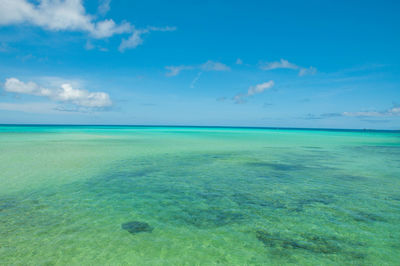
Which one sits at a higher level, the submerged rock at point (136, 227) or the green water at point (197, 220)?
the green water at point (197, 220)

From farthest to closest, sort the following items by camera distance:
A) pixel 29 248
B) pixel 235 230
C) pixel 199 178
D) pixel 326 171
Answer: pixel 326 171 < pixel 199 178 < pixel 235 230 < pixel 29 248

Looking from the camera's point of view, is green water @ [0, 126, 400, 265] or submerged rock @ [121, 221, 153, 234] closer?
green water @ [0, 126, 400, 265]

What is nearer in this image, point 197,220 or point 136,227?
point 136,227

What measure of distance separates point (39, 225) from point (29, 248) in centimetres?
101

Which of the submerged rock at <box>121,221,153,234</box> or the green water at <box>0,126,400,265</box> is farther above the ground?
the green water at <box>0,126,400,265</box>

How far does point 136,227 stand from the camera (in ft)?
16.8

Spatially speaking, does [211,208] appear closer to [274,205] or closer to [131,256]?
[274,205]

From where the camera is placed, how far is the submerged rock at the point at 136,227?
4977mm

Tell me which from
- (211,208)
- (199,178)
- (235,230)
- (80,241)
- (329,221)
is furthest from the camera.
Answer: (199,178)

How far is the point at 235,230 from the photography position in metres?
5.01

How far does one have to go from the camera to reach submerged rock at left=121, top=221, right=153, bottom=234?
498 centimetres

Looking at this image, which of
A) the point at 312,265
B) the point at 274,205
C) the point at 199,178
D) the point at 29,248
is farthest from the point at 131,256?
the point at 199,178

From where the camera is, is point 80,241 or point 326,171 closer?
point 80,241

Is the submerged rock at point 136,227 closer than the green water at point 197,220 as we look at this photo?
No
